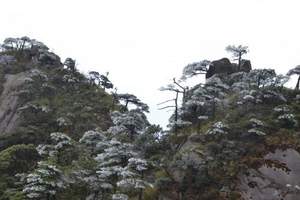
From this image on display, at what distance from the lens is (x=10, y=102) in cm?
6253

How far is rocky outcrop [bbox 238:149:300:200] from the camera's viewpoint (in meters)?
30.2

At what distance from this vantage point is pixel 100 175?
32.8 meters

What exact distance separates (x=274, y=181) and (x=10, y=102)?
42008 millimetres

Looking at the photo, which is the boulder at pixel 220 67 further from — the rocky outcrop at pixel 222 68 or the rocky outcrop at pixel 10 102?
the rocky outcrop at pixel 10 102

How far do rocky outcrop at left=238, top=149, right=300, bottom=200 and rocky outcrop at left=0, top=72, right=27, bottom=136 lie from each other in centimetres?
3490

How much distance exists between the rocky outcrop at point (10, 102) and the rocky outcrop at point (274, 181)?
34.9 m

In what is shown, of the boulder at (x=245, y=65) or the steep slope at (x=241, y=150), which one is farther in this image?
the boulder at (x=245, y=65)

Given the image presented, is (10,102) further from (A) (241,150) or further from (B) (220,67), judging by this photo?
(A) (241,150)

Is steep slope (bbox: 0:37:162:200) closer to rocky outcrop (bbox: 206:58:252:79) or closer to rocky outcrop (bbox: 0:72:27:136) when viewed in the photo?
rocky outcrop (bbox: 0:72:27:136)

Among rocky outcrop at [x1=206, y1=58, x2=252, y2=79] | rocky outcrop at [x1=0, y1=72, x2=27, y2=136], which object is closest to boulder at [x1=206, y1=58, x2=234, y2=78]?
rocky outcrop at [x1=206, y1=58, x2=252, y2=79]

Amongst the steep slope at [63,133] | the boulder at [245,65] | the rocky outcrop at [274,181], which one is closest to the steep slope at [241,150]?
the rocky outcrop at [274,181]

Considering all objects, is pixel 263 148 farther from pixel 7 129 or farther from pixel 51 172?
pixel 7 129

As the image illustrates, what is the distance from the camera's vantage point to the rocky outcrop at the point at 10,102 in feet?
193

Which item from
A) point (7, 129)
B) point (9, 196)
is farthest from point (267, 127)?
point (7, 129)
